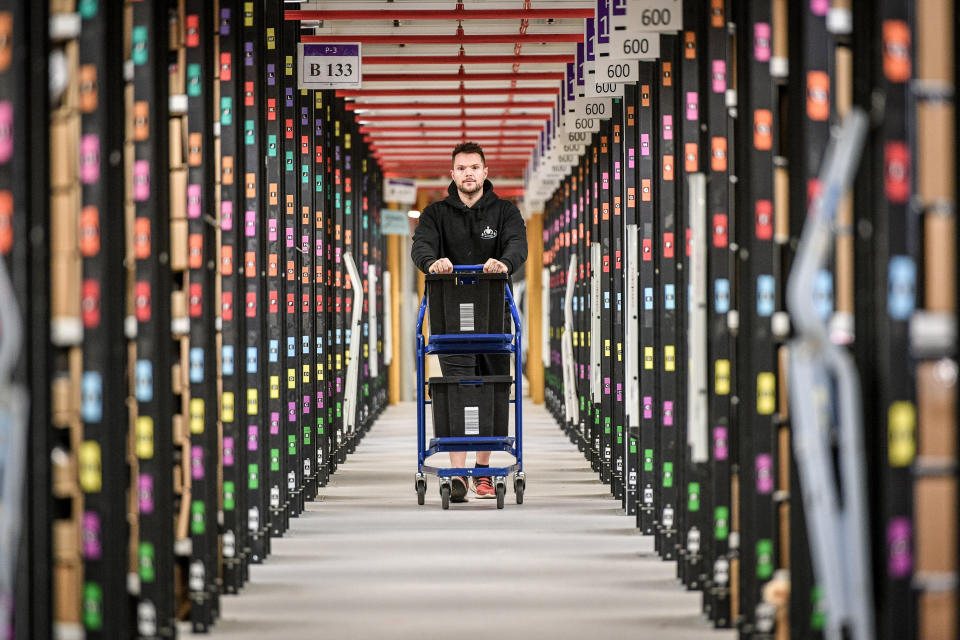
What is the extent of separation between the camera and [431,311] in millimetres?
8844

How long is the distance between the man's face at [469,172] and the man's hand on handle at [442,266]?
0.77 metres

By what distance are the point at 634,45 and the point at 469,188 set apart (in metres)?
2.04

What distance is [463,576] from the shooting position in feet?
20.9

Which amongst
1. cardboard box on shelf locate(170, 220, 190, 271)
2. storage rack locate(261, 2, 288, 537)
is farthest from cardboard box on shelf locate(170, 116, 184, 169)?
storage rack locate(261, 2, 288, 537)

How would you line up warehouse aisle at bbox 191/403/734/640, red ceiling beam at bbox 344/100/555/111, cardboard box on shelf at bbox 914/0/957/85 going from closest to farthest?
cardboard box on shelf at bbox 914/0/957/85
warehouse aisle at bbox 191/403/734/640
red ceiling beam at bbox 344/100/555/111

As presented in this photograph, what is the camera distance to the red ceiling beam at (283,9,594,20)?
464 inches

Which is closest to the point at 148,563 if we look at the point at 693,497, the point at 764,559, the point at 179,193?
the point at 179,193

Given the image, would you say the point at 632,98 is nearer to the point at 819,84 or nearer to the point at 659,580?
the point at 659,580

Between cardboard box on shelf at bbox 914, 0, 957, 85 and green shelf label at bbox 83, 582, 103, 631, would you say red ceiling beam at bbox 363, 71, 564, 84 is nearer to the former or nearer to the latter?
green shelf label at bbox 83, 582, 103, 631

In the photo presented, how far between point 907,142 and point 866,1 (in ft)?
1.53

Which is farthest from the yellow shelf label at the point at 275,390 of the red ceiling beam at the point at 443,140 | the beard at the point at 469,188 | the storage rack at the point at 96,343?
the red ceiling beam at the point at 443,140

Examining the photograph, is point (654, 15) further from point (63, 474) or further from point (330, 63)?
point (330, 63)

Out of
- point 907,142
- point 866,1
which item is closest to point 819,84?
point 866,1

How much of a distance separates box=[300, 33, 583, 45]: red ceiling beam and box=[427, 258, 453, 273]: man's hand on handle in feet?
16.1
